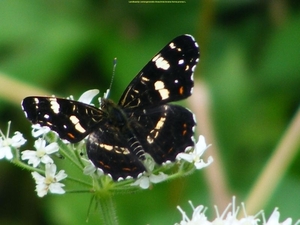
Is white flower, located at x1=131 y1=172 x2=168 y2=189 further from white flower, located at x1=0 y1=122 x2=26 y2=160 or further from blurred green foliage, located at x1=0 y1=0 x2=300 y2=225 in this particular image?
blurred green foliage, located at x1=0 y1=0 x2=300 y2=225

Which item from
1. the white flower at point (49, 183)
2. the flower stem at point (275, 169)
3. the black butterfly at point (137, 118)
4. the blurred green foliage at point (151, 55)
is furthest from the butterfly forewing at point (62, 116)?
the blurred green foliage at point (151, 55)

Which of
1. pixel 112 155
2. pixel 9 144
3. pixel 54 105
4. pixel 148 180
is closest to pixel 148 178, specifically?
pixel 148 180

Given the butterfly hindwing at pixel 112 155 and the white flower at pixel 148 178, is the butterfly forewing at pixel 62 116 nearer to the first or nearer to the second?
the butterfly hindwing at pixel 112 155

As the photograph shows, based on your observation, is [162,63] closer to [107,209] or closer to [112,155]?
[112,155]

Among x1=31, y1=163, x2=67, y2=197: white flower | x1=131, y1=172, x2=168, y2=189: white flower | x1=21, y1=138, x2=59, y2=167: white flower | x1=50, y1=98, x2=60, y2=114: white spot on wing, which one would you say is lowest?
x1=131, y1=172, x2=168, y2=189: white flower

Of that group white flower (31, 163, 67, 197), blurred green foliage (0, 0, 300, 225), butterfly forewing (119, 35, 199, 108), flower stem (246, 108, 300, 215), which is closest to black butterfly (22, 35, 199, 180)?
butterfly forewing (119, 35, 199, 108)

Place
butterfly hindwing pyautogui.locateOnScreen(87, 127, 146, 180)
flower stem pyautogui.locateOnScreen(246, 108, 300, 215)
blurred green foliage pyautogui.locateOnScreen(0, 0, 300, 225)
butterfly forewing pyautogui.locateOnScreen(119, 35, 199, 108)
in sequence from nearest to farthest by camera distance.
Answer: butterfly hindwing pyautogui.locateOnScreen(87, 127, 146, 180) < butterfly forewing pyautogui.locateOnScreen(119, 35, 199, 108) < flower stem pyautogui.locateOnScreen(246, 108, 300, 215) < blurred green foliage pyautogui.locateOnScreen(0, 0, 300, 225)
